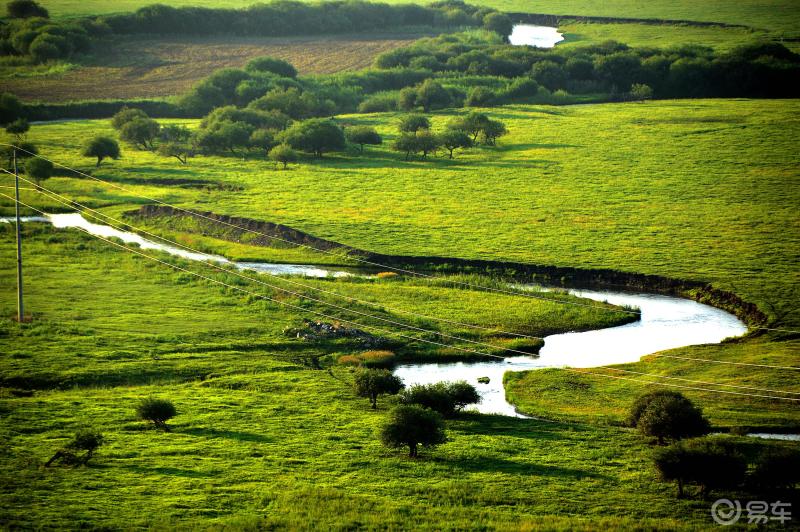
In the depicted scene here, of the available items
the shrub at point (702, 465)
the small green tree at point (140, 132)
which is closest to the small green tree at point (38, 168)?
the small green tree at point (140, 132)

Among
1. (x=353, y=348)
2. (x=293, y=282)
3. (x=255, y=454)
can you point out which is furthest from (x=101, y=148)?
(x=255, y=454)

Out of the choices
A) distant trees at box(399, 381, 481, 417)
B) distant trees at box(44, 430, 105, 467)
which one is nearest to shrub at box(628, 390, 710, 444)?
distant trees at box(399, 381, 481, 417)

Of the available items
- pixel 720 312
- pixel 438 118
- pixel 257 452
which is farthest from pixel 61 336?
pixel 438 118

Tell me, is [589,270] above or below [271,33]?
below

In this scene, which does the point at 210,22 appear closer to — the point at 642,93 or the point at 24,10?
the point at 24,10

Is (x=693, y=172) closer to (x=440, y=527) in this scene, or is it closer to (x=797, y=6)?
(x=440, y=527)

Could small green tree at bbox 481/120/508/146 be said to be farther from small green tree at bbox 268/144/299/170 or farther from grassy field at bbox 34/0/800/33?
grassy field at bbox 34/0/800/33

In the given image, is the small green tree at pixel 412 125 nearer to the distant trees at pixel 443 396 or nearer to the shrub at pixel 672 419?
the distant trees at pixel 443 396
